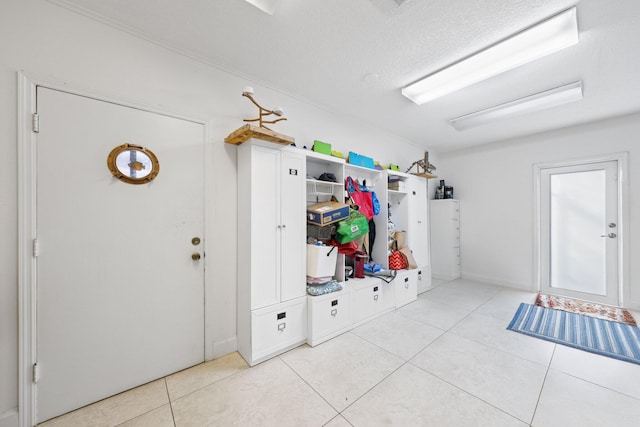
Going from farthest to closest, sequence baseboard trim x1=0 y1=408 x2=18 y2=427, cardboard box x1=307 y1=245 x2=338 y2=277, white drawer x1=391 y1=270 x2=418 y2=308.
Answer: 1. white drawer x1=391 y1=270 x2=418 y2=308
2. cardboard box x1=307 y1=245 x2=338 y2=277
3. baseboard trim x1=0 y1=408 x2=18 y2=427

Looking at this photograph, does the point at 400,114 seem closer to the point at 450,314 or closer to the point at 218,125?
the point at 218,125

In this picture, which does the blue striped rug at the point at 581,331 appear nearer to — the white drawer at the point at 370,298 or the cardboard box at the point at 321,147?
the white drawer at the point at 370,298

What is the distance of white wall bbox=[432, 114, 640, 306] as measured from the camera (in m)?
3.14

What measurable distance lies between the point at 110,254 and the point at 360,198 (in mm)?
2479

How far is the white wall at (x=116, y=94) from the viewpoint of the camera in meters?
1.35

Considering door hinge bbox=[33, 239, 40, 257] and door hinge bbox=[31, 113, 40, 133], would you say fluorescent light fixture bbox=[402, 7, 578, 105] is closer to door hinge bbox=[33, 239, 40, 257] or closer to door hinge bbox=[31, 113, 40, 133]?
door hinge bbox=[31, 113, 40, 133]

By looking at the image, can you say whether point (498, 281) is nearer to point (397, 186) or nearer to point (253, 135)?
point (397, 186)

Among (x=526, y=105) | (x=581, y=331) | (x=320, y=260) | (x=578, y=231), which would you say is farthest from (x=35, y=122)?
(x=578, y=231)

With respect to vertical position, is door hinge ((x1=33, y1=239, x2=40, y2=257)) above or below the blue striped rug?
above

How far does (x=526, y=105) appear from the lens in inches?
108

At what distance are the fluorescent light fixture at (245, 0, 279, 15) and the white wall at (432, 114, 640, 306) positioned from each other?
14.7 feet

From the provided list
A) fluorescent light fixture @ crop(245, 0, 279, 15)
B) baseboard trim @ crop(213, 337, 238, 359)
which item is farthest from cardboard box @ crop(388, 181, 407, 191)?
baseboard trim @ crop(213, 337, 238, 359)

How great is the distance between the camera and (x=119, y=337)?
5.40 feet

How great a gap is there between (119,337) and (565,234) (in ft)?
18.9
